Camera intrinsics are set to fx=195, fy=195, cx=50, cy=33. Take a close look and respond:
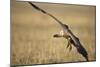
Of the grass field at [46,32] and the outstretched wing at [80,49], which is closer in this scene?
the grass field at [46,32]

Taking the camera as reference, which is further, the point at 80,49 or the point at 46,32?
the point at 80,49

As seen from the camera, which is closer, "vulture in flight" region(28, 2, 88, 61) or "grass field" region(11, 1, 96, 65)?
"grass field" region(11, 1, 96, 65)

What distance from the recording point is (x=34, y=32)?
8.09 feet

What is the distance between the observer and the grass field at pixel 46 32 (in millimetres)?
2391

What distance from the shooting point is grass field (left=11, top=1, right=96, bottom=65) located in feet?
7.84

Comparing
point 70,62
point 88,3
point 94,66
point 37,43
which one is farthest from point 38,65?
point 88,3

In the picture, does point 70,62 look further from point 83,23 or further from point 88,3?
point 88,3

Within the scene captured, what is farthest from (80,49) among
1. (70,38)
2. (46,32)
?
(46,32)

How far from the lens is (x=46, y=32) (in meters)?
2.52

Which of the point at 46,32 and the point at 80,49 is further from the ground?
the point at 46,32

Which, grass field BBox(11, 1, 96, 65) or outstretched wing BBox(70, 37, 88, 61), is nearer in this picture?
grass field BBox(11, 1, 96, 65)

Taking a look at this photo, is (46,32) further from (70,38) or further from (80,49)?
(80,49)

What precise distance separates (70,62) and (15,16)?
37.4 inches

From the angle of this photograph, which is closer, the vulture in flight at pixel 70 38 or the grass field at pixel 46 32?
the grass field at pixel 46 32
